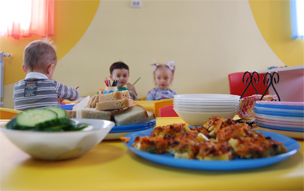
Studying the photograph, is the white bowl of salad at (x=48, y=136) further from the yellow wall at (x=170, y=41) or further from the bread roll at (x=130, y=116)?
the yellow wall at (x=170, y=41)

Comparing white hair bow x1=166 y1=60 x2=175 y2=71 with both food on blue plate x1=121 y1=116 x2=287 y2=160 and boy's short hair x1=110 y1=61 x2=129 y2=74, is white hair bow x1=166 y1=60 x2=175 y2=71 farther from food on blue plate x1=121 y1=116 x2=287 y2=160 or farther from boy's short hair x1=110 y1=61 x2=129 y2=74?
food on blue plate x1=121 y1=116 x2=287 y2=160

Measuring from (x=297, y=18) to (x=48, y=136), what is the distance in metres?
4.00

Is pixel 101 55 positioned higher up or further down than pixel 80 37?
further down

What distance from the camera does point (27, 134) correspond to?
15.1 inches

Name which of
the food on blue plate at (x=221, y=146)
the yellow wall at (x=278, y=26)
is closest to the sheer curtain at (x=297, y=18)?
the yellow wall at (x=278, y=26)

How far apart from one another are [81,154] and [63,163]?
0.04 meters

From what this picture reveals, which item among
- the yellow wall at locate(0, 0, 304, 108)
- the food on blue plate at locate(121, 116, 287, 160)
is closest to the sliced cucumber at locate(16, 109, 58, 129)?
the food on blue plate at locate(121, 116, 287, 160)

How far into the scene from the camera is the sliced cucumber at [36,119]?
15.8 inches

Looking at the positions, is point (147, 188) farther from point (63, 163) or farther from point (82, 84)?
point (82, 84)

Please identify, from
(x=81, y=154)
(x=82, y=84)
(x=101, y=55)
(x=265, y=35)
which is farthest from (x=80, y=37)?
(x=81, y=154)

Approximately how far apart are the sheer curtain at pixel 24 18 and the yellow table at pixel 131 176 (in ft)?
10.2

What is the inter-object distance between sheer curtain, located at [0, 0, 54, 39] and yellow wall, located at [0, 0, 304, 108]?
140 mm

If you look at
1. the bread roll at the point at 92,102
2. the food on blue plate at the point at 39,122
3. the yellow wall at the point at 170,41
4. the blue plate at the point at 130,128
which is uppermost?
the yellow wall at the point at 170,41

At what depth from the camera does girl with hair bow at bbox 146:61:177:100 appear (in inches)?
123
